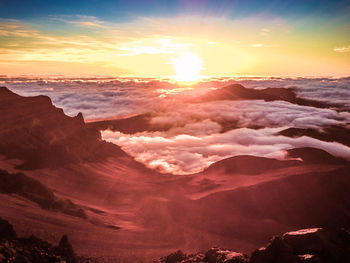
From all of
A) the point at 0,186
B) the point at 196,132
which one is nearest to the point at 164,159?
the point at 0,186

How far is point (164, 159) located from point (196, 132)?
64385 mm

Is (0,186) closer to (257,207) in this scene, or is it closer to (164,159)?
(257,207)

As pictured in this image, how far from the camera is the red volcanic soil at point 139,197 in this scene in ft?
105

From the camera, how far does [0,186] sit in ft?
Answer: 118

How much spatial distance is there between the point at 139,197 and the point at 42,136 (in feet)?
94.9

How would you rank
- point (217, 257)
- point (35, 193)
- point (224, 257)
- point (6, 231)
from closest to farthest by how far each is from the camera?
1. point (224, 257)
2. point (217, 257)
3. point (6, 231)
4. point (35, 193)

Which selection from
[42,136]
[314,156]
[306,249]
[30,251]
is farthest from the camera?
[314,156]

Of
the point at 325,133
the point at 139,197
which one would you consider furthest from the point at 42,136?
the point at 325,133

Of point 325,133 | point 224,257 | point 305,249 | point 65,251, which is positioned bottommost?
point 325,133

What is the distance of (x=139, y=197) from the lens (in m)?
49.7

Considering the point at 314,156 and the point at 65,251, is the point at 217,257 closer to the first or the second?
the point at 65,251

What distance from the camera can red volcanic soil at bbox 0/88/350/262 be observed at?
32.0m

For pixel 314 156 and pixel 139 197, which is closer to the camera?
pixel 139 197

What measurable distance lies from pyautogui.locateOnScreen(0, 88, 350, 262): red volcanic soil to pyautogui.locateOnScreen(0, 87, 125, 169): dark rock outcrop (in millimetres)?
210
